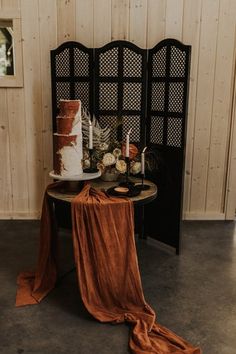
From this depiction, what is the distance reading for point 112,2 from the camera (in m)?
3.26

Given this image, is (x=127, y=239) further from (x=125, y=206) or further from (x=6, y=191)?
(x=6, y=191)

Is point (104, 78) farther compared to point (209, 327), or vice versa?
point (104, 78)

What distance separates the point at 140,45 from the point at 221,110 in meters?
0.92

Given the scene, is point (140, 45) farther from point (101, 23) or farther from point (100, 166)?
point (100, 166)

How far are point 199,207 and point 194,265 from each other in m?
0.97

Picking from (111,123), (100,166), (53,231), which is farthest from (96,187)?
(111,123)

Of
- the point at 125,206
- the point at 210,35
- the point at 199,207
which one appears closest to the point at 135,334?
the point at 125,206

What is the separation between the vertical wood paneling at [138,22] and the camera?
10.7 ft

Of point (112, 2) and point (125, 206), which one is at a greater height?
point (112, 2)

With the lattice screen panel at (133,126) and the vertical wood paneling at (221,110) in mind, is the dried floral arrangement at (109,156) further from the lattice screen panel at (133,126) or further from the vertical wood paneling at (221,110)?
the vertical wood paneling at (221,110)

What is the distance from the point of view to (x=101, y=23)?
3.30m

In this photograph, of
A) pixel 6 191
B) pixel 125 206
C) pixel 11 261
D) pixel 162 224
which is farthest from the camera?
pixel 6 191

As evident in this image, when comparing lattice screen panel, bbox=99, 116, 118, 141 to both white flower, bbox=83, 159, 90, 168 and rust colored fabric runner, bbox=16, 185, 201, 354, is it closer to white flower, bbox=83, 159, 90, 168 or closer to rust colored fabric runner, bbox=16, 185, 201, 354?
white flower, bbox=83, 159, 90, 168

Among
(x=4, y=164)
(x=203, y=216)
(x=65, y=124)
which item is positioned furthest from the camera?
(x=203, y=216)
